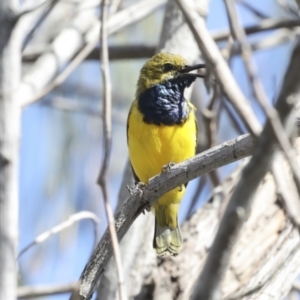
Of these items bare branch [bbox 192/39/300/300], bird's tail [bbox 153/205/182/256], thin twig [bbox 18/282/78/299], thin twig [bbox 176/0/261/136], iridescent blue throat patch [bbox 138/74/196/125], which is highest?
iridescent blue throat patch [bbox 138/74/196/125]

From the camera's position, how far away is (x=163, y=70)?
4934 mm

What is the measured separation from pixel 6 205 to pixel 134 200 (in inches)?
26.6

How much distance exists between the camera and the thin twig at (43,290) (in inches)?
152

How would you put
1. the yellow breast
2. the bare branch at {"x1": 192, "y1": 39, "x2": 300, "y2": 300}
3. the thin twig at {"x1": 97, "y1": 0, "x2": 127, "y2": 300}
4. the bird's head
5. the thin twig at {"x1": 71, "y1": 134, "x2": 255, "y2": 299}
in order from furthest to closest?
the bird's head < the yellow breast < the thin twig at {"x1": 71, "y1": 134, "x2": 255, "y2": 299} < the thin twig at {"x1": 97, "y1": 0, "x2": 127, "y2": 300} < the bare branch at {"x1": 192, "y1": 39, "x2": 300, "y2": 300}

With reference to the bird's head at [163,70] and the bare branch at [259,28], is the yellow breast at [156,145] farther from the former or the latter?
the bare branch at [259,28]

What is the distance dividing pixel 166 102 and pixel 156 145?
1.48 feet

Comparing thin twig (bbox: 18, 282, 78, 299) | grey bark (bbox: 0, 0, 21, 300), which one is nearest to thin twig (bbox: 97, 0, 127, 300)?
grey bark (bbox: 0, 0, 21, 300)

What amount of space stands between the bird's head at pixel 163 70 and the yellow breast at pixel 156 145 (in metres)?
0.47

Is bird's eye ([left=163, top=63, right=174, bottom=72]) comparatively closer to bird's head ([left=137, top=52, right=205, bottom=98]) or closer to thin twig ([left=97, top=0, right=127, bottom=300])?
bird's head ([left=137, top=52, right=205, bottom=98])

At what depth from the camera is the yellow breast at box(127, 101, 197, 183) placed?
175 inches

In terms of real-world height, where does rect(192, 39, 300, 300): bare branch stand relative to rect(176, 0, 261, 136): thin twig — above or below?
below

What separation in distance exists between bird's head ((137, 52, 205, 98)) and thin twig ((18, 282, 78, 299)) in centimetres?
158

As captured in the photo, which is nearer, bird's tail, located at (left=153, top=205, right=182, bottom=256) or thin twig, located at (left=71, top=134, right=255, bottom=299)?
thin twig, located at (left=71, top=134, right=255, bottom=299)

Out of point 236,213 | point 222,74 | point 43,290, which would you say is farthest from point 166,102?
point 236,213
